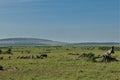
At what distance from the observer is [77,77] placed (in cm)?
2400

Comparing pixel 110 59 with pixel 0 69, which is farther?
pixel 110 59

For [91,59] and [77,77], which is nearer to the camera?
[77,77]

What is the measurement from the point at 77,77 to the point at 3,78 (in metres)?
5.24

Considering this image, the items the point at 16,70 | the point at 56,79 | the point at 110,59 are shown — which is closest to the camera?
the point at 56,79

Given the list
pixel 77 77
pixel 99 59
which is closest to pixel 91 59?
pixel 99 59

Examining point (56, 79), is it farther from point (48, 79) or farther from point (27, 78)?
point (27, 78)

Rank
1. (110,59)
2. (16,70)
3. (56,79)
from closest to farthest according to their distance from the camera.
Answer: (56,79) → (16,70) → (110,59)

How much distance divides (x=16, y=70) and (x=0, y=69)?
62.4 inches

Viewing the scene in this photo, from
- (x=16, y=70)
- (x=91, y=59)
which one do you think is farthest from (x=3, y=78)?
(x=91, y=59)

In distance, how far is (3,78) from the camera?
24484 millimetres

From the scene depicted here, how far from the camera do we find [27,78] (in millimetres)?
24062

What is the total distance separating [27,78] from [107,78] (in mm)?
5530

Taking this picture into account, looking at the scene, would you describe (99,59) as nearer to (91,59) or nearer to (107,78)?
(91,59)

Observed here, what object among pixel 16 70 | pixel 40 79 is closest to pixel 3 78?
pixel 40 79
